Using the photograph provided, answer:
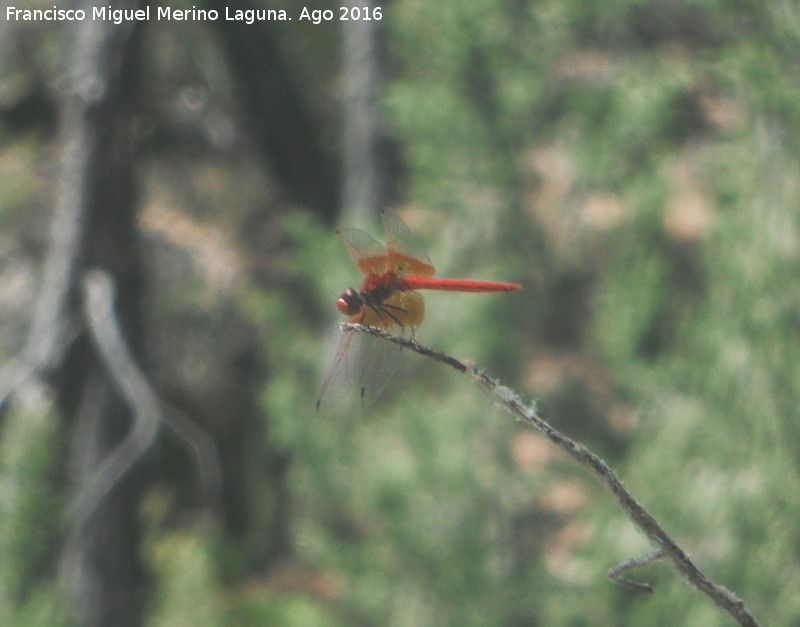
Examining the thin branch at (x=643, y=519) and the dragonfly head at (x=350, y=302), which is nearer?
the thin branch at (x=643, y=519)

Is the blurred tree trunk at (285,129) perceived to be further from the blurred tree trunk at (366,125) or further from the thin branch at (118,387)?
the thin branch at (118,387)

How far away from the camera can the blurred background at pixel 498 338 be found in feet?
8.06

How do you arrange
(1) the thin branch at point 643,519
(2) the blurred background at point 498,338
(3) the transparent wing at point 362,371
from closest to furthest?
(1) the thin branch at point 643,519, (3) the transparent wing at point 362,371, (2) the blurred background at point 498,338

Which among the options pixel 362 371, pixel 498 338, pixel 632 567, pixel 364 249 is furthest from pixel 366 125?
pixel 632 567

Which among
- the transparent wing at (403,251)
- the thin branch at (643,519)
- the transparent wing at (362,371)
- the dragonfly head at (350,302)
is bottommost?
the thin branch at (643,519)

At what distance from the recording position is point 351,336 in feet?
2.84

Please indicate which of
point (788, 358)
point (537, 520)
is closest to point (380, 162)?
point (537, 520)

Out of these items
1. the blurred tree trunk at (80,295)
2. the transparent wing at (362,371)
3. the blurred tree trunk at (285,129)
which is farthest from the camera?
the blurred tree trunk at (285,129)

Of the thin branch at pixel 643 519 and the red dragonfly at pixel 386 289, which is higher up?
the red dragonfly at pixel 386 289

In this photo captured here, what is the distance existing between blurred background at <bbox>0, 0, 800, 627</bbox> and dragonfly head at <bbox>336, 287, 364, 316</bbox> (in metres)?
1.45

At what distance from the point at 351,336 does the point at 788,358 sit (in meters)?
1.86

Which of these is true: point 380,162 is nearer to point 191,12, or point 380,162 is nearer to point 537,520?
point 191,12

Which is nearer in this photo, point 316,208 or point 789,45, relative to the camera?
point 789,45

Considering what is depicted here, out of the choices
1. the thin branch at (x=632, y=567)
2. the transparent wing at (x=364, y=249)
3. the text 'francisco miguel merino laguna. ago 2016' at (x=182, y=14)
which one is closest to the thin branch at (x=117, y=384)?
the text 'francisco miguel merino laguna. ago 2016' at (x=182, y=14)
